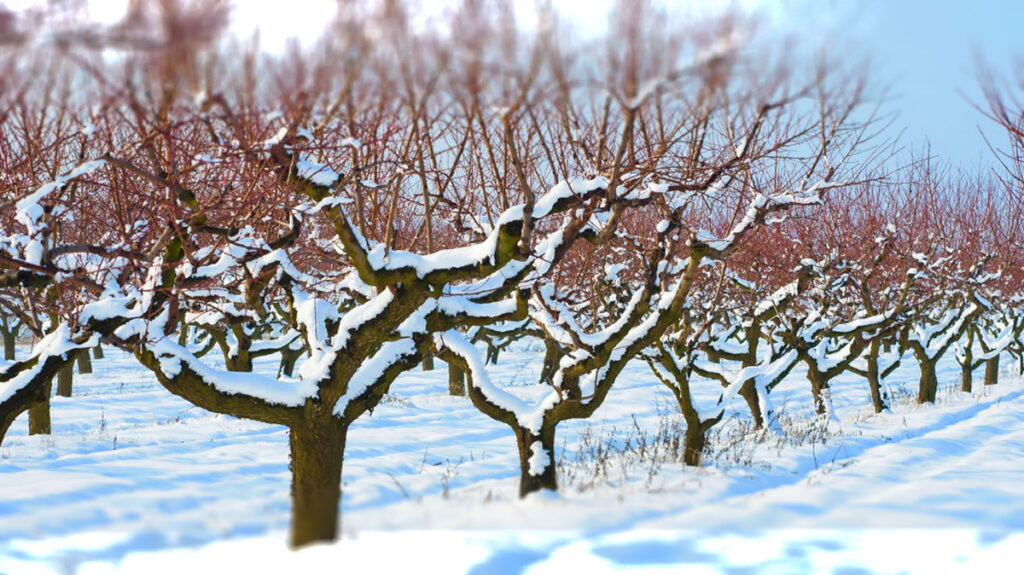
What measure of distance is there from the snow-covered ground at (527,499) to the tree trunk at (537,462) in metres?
0.17

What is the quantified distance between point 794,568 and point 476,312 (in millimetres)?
3098

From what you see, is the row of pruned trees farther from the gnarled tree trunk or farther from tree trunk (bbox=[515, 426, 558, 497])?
the gnarled tree trunk

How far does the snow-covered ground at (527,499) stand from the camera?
2.96 m

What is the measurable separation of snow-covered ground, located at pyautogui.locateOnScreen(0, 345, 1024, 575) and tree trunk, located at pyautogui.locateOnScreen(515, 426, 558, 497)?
17 centimetres

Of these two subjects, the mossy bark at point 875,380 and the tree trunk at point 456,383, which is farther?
the tree trunk at point 456,383

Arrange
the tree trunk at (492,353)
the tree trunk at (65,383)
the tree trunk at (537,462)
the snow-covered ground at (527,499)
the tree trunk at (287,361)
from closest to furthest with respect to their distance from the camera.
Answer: the snow-covered ground at (527,499), the tree trunk at (537,462), the tree trunk at (65,383), the tree trunk at (287,361), the tree trunk at (492,353)

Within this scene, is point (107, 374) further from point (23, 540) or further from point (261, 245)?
point (23, 540)

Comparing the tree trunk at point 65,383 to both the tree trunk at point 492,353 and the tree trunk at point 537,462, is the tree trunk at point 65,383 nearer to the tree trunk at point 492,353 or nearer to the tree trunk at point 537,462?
the tree trunk at point 492,353

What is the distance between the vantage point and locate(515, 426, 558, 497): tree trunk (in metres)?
5.75

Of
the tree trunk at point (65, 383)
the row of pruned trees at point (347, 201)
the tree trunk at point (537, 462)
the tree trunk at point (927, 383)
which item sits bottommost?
the tree trunk at point (927, 383)

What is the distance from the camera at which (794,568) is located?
3111 millimetres

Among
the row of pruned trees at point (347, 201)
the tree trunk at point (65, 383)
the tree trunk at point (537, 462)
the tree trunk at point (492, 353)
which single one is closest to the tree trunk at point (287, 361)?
the tree trunk at point (65, 383)

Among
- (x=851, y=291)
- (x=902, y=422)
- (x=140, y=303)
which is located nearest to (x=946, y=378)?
(x=851, y=291)

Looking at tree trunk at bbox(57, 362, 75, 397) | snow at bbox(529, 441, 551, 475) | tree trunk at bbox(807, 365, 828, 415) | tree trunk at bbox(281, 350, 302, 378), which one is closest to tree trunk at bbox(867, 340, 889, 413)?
tree trunk at bbox(807, 365, 828, 415)
